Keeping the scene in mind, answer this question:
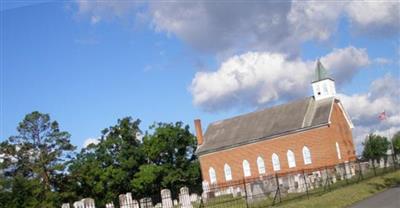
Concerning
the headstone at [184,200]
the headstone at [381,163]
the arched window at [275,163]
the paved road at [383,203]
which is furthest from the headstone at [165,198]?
the arched window at [275,163]

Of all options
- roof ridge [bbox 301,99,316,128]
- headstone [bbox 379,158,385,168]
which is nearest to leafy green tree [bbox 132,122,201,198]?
roof ridge [bbox 301,99,316,128]

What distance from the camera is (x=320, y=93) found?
6238 cm

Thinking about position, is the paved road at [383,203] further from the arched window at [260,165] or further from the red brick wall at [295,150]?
the arched window at [260,165]

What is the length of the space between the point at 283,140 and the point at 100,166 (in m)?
21.5

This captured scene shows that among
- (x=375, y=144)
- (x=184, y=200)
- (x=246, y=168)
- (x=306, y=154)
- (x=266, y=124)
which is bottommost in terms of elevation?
(x=184, y=200)

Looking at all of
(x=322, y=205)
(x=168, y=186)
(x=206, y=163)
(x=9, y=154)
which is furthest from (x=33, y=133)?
(x=322, y=205)

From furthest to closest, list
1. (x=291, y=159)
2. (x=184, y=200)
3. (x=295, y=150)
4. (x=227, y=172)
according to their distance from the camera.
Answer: (x=227, y=172), (x=291, y=159), (x=295, y=150), (x=184, y=200)

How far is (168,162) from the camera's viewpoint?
65625mm

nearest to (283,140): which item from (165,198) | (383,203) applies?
(165,198)

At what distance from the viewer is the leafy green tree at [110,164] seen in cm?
6138

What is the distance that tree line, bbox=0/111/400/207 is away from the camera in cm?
5572

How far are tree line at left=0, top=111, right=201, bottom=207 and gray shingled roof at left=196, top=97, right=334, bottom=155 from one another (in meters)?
3.39

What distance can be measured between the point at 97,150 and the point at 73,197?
9407mm

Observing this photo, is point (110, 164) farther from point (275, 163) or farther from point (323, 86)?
point (323, 86)
